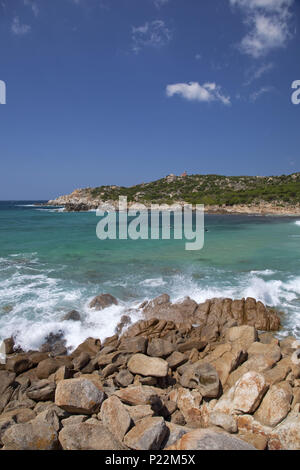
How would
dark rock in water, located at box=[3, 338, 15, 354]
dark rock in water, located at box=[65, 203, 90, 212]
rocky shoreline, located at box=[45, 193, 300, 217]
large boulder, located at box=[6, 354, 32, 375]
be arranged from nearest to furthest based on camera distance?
1. large boulder, located at box=[6, 354, 32, 375]
2. dark rock in water, located at box=[3, 338, 15, 354]
3. rocky shoreline, located at box=[45, 193, 300, 217]
4. dark rock in water, located at box=[65, 203, 90, 212]

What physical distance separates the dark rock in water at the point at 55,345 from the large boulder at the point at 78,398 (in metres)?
3.86

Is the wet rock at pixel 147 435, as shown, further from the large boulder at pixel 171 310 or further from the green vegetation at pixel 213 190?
the green vegetation at pixel 213 190

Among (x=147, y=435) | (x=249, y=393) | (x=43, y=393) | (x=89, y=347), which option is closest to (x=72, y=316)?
(x=89, y=347)

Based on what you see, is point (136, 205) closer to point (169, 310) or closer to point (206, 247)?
point (206, 247)

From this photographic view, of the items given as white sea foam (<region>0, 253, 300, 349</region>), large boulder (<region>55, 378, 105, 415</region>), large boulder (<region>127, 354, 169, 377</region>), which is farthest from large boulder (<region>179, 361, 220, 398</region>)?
white sea foam (<region>0, 253, 300, 349</region>)

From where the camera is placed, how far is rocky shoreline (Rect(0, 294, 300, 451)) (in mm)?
3607

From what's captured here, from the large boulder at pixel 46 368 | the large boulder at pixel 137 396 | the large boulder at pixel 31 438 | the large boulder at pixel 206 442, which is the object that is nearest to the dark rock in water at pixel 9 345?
the large boulder at pixel 46 368

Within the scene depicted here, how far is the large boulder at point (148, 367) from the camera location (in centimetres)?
554

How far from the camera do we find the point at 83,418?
4203 mm

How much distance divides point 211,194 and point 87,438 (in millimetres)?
101432

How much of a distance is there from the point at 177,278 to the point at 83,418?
10273mm

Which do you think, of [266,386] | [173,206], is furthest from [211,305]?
[173,206]

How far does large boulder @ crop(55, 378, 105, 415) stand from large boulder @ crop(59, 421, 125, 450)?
0.51m

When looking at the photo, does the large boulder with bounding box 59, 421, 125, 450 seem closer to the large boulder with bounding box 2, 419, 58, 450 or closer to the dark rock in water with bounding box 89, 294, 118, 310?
the large boulder with bounding box 2, 419, 58, 450
